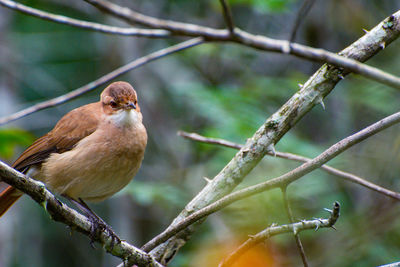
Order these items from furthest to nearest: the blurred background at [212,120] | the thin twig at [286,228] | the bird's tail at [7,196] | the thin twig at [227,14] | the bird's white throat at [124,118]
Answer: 1. the blurred background at [212,120]
2. the bird's tail at [7,196]
3. the bird's white throat at [124,118]
4. the thin twig at [286,228]
5. the thin twig at [227,14]

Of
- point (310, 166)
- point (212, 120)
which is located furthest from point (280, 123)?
point (212, 120)

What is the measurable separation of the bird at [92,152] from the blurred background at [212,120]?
Result: 41 centimetres

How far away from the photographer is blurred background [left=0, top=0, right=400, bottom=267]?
5.46m

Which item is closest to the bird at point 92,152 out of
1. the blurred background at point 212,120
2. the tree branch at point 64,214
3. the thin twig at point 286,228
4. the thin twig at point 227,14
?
the blurred background at point 212,120

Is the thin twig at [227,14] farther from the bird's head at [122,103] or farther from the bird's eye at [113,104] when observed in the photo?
the bird's eye at [113,104]

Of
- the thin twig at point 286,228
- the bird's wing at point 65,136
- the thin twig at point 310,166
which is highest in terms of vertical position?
the bird's wing at point 65,136

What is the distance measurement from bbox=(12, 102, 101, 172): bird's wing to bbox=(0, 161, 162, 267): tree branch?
4.10ft

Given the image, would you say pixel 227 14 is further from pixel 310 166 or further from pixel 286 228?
pixel 286 228

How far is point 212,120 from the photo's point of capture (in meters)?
6.77

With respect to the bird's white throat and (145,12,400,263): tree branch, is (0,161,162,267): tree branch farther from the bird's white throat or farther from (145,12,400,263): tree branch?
the bird's white throat

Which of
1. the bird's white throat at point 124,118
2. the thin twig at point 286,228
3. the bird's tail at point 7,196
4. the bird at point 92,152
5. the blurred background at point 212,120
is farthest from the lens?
the blurred background at point 212,120

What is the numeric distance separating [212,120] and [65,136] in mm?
2614

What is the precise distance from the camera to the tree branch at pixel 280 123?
2957 mm

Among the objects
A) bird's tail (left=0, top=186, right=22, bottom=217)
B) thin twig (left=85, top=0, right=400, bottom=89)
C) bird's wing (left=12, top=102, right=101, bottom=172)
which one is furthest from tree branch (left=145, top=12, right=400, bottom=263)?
bird's tail (left=0, top=186, right=22, bottom=217)
